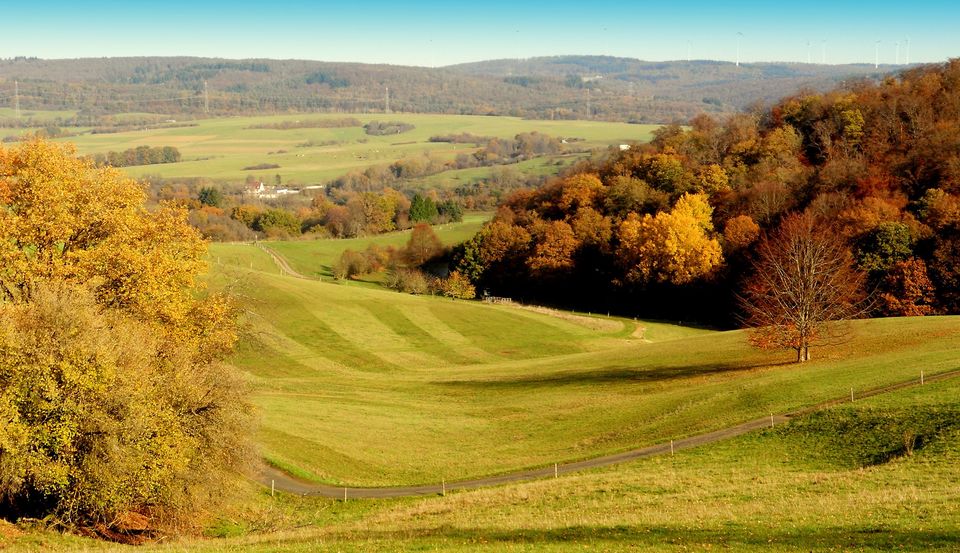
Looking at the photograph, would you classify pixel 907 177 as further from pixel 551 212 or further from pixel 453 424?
pixel 453 424

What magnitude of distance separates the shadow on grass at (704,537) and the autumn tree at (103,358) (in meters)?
7.80

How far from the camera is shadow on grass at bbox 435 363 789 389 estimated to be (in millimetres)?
56406

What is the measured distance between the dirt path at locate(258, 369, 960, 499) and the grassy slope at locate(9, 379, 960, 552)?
1190mm

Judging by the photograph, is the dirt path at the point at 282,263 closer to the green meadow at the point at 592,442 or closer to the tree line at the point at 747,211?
the tree line at the point at 747,211

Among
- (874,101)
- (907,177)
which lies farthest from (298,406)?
(874,101)

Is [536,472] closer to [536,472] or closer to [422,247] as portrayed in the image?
[536,472]

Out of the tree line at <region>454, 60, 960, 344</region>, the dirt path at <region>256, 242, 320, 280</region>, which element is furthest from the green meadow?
the dirt path at <region>256, 242, 320, 280</region>

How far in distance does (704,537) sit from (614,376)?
3553 cm

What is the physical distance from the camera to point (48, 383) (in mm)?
27094

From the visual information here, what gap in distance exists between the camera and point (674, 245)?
106375 millimetres

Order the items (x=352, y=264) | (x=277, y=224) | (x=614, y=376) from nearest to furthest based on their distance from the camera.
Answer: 1. (x=614, y=376)
2. (x=352, y=264)
3. (x=277, y=224)

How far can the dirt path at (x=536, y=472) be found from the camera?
124 ft

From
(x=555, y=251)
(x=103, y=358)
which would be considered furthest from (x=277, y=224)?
(x=103, y=358)

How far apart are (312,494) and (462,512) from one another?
9.52 meters
